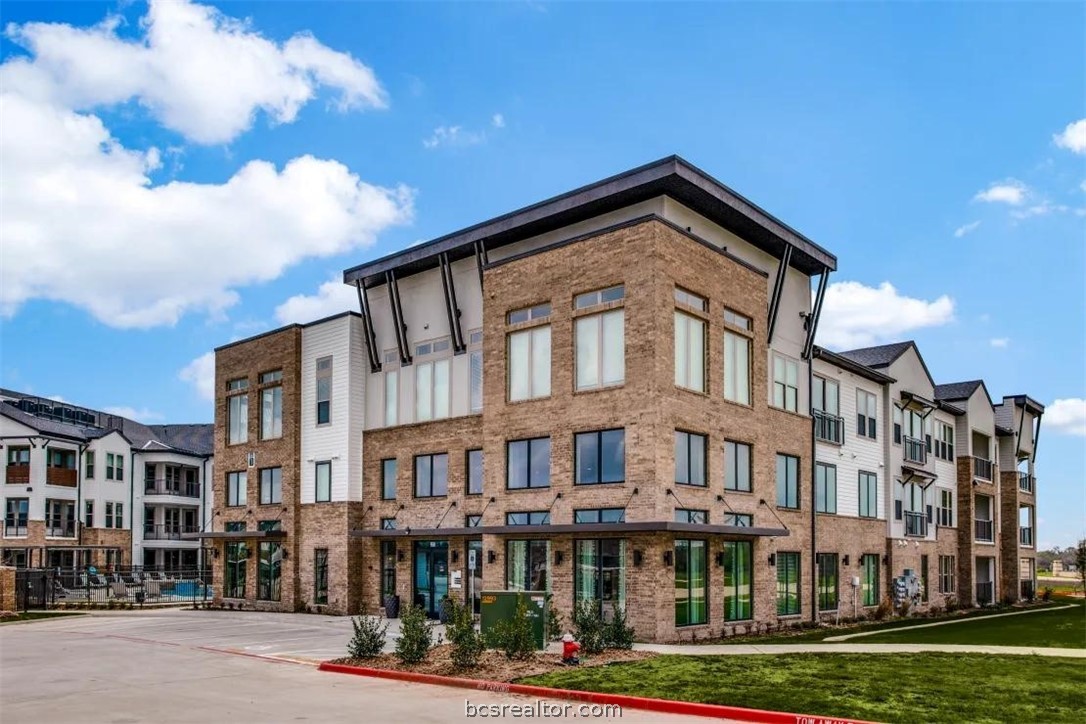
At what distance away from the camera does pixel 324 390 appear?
3866 centimetres

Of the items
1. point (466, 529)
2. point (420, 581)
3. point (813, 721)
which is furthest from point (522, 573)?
point (813, 721)

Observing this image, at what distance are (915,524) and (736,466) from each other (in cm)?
1787

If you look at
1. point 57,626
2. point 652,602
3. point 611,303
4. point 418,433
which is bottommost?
point 57,626

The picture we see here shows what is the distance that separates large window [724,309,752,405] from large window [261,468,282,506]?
1901 cm

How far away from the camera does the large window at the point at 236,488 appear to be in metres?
41.9

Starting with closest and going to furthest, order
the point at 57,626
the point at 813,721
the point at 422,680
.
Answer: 1. the point at 813,721
2. the point at 422,680
3. the point at 57,626

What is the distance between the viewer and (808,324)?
35.8 metres

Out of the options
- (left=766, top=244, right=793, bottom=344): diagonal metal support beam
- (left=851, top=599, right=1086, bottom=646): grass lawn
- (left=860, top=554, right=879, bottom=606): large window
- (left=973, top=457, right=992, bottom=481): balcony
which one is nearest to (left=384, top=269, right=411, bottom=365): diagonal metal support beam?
(left=766, top=244, right=793, bottom=344): diagonal metal support beam

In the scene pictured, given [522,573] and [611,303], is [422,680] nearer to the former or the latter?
[522,573]

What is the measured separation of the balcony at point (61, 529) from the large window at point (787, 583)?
147 ft

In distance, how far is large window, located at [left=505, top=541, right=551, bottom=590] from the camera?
28.4 meters

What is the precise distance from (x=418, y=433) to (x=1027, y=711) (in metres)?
24.0

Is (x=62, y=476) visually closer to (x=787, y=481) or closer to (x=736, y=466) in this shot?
(x=787, y=481)

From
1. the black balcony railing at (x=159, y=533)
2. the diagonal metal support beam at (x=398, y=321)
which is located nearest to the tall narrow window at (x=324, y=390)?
the diagonal metal support beam at (x=398, y=321)
